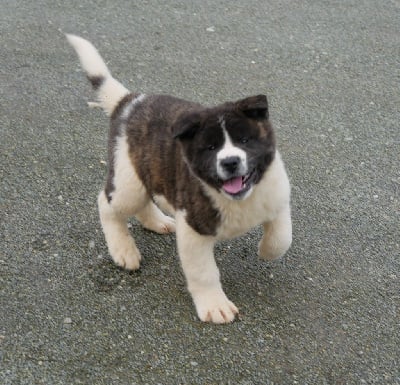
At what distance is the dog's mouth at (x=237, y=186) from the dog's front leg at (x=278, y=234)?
51 cm

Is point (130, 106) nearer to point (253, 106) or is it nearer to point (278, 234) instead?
point (253, 106)

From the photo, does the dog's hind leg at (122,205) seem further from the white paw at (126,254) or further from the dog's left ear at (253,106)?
the dog's left ear at (253,106)

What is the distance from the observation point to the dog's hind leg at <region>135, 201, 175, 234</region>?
464 centimetres

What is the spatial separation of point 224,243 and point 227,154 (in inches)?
55.2

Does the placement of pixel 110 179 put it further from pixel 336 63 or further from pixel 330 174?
pixel 336 63

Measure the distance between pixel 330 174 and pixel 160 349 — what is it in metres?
2.24

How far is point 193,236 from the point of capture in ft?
12.4

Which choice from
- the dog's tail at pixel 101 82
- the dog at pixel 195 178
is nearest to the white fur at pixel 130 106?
the dog at pixel 195 178

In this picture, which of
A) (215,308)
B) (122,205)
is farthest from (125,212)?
(215,308)

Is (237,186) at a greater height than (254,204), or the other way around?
(237,186)

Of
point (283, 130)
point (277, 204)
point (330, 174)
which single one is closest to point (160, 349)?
point (277, 204)

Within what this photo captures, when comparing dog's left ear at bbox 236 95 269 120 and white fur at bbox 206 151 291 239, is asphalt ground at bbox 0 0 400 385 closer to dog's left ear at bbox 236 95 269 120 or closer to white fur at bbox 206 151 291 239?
white fur at bbox 206 151 291 239

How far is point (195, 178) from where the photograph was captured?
12.2 feet

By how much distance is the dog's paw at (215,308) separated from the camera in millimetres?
3934
